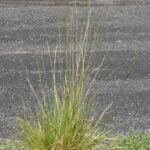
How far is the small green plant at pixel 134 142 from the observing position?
206 inches

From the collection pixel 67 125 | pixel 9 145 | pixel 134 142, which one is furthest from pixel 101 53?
pixel 67 125

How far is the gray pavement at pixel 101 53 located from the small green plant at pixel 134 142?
44cm

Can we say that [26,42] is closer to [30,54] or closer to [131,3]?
[30,54]

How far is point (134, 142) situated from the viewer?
530 cm

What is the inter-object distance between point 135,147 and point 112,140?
0.76ft

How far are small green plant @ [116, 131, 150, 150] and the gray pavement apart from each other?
17.4 inches

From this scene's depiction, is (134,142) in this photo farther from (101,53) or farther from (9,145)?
(101,53)

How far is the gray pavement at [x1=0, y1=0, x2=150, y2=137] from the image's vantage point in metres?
6.38

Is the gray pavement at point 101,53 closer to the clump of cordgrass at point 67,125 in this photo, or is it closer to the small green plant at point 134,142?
the small green plant at point 134,142

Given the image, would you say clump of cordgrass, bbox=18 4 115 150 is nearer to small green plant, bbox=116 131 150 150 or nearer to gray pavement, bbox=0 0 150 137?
small green plant, bbox=116 131 150 150

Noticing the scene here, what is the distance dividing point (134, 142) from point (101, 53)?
308cm

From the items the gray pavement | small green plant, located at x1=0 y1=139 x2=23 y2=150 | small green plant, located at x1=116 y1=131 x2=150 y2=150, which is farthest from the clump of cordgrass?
the gray pavement

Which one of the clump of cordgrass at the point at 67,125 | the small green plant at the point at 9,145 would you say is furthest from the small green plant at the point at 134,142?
the small green plant at the point at 9,145

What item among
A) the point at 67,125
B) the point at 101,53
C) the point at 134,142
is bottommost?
the point at 101,53
